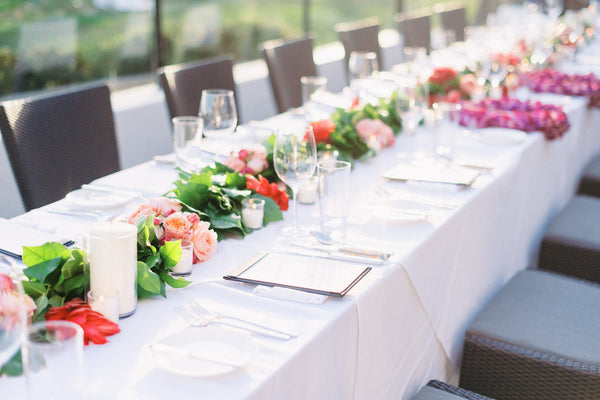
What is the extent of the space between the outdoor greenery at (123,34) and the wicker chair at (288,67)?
1027 millimetres

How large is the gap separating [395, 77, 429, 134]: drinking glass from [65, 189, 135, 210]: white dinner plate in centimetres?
105

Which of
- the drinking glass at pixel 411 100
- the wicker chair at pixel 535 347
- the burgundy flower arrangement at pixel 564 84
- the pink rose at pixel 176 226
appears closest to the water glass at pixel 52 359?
the pink rose at pixel 176 226

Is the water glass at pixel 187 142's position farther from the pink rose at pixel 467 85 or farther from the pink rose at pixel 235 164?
the pink rose at pixel 467 85

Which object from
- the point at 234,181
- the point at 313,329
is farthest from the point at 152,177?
the point at 313,329

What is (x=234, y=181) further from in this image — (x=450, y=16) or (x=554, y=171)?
(x=450, y=16)

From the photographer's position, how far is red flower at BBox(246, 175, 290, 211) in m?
1.77

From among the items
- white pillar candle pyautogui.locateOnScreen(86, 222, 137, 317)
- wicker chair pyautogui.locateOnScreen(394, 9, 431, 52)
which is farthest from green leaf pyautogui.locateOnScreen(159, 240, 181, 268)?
wicker chair pyautogui.locateOnScreen(394, 9, 431, 52)

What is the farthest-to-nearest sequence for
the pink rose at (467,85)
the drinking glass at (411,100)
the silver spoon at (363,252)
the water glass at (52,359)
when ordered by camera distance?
the pink rose at (467,85) < the drinking glass at (411,100) < the silver spoon at (363,252) < the water glass at (52,359)

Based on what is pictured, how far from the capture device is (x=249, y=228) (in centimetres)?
169

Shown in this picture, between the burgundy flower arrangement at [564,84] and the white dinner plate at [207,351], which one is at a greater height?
the burgundy flower arrangement at [564,84]

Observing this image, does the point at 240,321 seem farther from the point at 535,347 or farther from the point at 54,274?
the point at 535,347

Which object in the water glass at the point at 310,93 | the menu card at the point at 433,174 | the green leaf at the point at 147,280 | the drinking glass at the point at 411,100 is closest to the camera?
the green leaf at the point at 147,280

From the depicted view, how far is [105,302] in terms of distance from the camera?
119 centimetres

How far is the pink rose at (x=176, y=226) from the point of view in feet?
4.61
